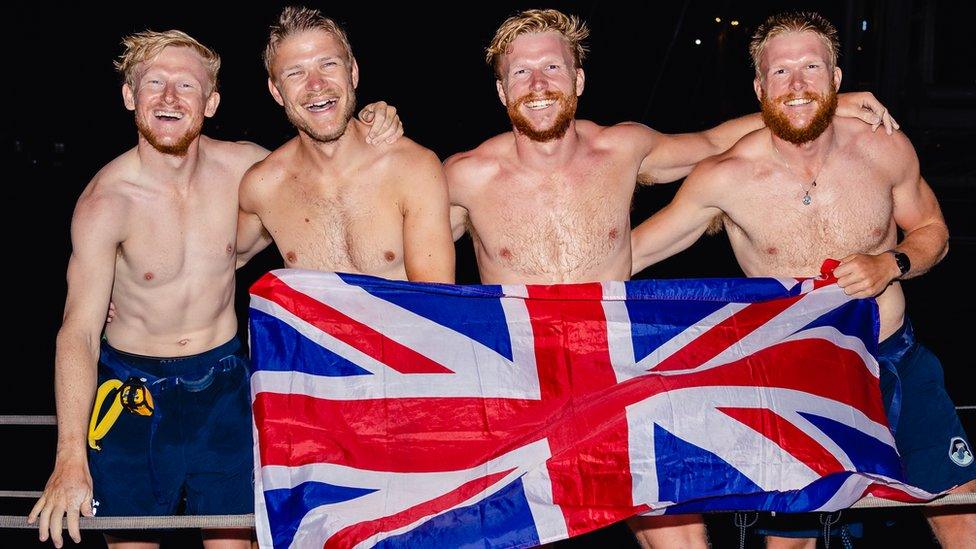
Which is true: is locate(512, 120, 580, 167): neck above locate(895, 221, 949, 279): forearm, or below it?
above

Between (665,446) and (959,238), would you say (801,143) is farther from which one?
(959,238)

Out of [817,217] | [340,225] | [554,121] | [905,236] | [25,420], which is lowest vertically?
[25,420]

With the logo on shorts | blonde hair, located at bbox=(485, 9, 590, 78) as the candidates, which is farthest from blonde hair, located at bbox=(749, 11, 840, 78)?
the logo on shorts

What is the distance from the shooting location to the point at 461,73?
2125 cm

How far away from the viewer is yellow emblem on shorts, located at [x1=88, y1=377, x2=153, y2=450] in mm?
3986

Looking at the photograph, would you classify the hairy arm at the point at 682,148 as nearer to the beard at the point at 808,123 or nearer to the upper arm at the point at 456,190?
the beard at the point at 808,123

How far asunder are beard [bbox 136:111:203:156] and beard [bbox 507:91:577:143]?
1253mm

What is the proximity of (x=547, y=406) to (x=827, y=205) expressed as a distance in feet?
4.84

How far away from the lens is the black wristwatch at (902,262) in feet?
12.7

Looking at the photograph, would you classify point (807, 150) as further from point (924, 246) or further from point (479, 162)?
point (479, 162)

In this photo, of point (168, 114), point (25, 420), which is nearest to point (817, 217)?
point (168, 114)

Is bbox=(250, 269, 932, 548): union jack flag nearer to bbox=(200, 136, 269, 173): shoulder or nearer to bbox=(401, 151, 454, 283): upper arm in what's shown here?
bbox=(401, 151, 454, 283): upper arm

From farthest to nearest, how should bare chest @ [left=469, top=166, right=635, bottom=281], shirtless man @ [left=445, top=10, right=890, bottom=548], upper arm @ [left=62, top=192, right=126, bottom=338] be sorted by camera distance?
bare chest @ [left=469, top=166, right=635, bottom=281], shirtless man @ [left=445, top=10, right=890, bottom=548], upper arm @ [left=62, top=192, right=126, bottom=338]

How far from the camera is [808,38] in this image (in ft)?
13.3
